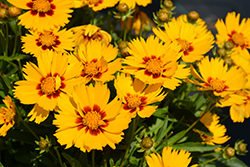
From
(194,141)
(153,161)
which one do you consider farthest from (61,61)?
(194,141)

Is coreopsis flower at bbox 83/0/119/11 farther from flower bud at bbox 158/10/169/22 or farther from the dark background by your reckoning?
the dark background

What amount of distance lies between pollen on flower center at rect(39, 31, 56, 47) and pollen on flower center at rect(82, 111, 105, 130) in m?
0.45

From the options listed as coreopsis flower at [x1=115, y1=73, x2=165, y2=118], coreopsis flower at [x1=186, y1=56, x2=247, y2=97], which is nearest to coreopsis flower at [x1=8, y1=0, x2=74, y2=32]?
coreopsis flower at [x1=115, y1=73, x2=165, y2=118]

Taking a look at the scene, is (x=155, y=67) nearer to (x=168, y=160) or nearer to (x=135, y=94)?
(x=135, y=94)

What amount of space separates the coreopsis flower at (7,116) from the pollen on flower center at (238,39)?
128 centimetres

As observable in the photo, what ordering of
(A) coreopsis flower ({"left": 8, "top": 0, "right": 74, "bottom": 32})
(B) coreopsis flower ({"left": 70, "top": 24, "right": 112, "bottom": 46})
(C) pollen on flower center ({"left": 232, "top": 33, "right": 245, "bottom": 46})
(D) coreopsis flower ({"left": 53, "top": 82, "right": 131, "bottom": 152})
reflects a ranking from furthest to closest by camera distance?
(C) pollen on flower center ({"left": 232, "top": 33, "right": 245, "bottom": 46})
(B) coreopsis flower ({"left": 70, "top": 24, "right": 112, "bottom": 46})
(A) coreopsis flower ({"left": 8, "top": 0, "right": 74, "bottom": 32})
(D) coreopsis flower ({"left": 53, "top": 82, "right": 131, "bottom": 152})

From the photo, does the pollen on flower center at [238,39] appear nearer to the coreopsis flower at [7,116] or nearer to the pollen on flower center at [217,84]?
the pollen on flower center at [217,84]

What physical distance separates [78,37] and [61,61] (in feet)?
1.21

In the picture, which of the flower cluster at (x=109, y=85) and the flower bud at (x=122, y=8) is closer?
the flower cluster at (x=109, y=85)

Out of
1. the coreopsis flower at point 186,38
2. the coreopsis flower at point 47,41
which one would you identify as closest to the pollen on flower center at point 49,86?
the coreopsis flower at point 47,41

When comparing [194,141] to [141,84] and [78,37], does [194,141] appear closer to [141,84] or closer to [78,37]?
[141,84]

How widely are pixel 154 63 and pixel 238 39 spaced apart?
0.87 meters

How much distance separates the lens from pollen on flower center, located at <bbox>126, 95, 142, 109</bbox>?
94 cm

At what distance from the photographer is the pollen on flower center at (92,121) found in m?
0.85
